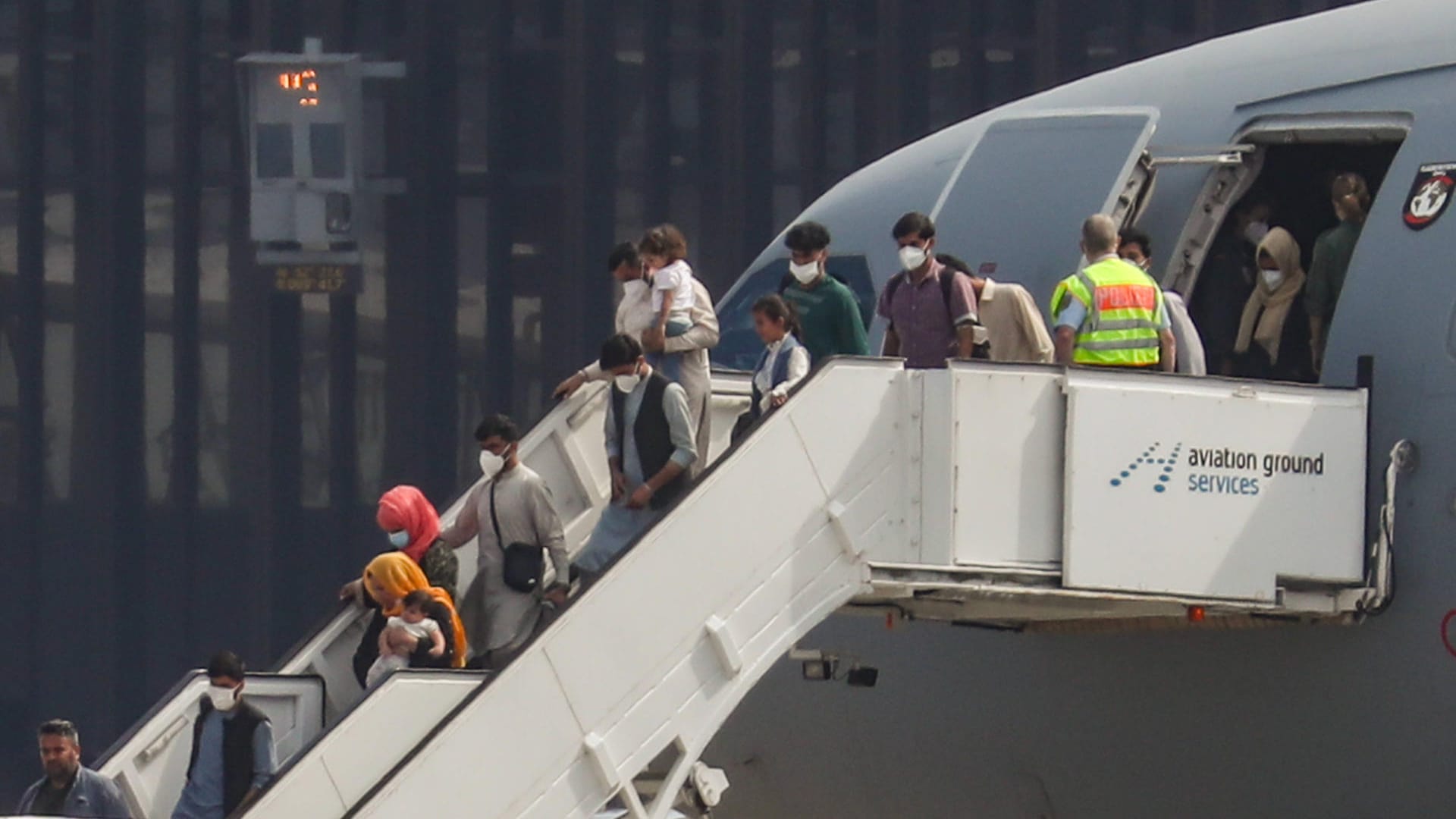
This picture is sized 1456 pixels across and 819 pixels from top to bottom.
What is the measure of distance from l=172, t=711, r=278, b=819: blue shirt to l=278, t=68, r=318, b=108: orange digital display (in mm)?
27734

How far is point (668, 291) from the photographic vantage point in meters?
16.5

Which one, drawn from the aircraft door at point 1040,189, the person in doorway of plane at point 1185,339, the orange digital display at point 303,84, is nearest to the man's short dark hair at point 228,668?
the aircraft door at point 1040,189

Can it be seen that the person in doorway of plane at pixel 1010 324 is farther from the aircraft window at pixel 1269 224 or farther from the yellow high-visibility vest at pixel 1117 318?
the aircraft window at pixel 1269 224

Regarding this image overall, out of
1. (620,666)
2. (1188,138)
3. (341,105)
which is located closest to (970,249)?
(1188,138)

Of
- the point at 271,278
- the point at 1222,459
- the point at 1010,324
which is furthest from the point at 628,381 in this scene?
the point at 271,278

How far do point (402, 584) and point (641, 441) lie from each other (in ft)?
5.31

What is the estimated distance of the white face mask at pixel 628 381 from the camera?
15953 mm

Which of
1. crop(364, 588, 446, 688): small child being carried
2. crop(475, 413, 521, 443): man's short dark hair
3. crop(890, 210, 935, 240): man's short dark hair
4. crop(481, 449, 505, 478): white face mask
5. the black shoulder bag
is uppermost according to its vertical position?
crop(890, 210, 935, 240): man's short dark hair

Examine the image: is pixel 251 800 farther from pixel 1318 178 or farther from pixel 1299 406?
pixel 1318 178

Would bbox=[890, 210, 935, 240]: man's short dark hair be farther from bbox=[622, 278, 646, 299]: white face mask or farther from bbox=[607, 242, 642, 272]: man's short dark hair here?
bbox=[607, 242, 642, 272]: man's short dark hair

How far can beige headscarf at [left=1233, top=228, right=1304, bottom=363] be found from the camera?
52.9ft

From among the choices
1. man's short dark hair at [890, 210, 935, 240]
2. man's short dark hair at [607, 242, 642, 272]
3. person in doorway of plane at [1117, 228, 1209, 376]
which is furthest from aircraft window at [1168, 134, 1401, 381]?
man's short dark hair at [607, 242, 642, 272]

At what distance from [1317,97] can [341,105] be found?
93.9 ft

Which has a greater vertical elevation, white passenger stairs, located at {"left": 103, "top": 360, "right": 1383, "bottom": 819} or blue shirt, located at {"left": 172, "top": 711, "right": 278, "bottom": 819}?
white passenger stairs, located at {"left": 103, "top": 360, "right": 1383, "bottom": 819}
